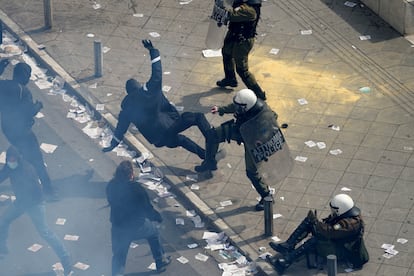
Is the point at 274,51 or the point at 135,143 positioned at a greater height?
the point at 274,51

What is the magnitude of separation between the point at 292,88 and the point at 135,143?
2743 mm

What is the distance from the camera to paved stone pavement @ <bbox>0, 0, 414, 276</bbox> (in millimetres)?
18578

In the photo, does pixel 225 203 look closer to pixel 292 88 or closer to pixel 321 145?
pixel 321 145

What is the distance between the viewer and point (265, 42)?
879 inches

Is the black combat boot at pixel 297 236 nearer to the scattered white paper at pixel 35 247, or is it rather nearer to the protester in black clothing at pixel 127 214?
the protester in black clothing at pixel 127 214

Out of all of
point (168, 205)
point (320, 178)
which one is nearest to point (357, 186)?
point (320, 178)

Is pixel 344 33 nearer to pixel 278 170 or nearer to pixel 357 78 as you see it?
pixel 357 78

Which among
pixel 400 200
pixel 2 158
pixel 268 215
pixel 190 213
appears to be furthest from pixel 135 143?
pixel 400 200

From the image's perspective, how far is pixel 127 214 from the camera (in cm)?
1642

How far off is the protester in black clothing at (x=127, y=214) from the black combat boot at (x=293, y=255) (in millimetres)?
1579

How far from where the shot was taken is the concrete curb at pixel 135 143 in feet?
59.0

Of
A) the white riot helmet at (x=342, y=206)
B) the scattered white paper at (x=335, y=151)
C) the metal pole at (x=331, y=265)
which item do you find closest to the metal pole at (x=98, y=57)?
the scattered white paper at (x=335, y=151)

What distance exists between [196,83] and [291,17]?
8.08 ft

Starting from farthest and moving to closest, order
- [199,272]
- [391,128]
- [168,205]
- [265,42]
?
[265,42] < [391,128] < [168,205] < [199,272]
